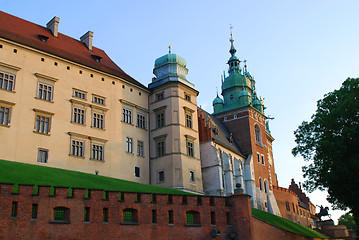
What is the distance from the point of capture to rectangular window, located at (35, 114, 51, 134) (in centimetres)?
3344

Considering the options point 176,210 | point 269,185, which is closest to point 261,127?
point 269,185

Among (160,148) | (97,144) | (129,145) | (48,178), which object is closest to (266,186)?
(160,148)

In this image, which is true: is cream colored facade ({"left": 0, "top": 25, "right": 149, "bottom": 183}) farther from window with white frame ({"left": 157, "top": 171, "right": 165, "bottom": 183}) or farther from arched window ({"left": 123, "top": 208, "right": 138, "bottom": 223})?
arched window ({"left": 123, "top": 208, "right": 138, "bottom": 223})

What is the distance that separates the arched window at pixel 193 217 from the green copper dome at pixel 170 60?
2402 cm

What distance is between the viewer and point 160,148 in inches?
A: 1640

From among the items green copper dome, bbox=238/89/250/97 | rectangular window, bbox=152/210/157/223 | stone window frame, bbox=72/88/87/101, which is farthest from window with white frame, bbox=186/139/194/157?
rectangular window, bbox=152/210/157/223

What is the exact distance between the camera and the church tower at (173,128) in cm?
4016

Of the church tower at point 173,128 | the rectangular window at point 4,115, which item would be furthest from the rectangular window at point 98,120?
the rectangular window at point 4,115

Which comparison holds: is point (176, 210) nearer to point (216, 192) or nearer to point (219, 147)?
point (216, 192)

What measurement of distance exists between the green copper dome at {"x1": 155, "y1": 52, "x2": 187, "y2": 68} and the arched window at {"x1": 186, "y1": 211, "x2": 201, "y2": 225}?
78.8 feet

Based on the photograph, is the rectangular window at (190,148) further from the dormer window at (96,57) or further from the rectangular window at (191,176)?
the dormer window at (96,57)

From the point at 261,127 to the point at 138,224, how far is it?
132 feet

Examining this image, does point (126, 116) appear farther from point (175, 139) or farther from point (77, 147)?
point (77, 147)

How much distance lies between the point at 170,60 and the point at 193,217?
24.4m
